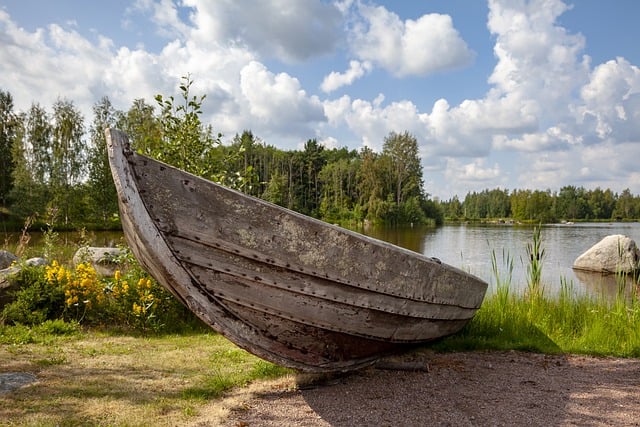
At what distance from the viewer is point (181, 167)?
7.62m

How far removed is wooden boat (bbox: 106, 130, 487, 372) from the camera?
3.11m

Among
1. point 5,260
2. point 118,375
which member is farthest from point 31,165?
point 118,375

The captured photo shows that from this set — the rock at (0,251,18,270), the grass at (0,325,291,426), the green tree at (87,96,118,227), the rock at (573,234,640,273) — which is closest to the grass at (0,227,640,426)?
the grass at (0,325,291,426)

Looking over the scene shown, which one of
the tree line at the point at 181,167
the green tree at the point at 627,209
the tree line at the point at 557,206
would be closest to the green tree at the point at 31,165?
the tree line at the point at 181,167

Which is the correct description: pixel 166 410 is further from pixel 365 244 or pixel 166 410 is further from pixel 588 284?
pixel 588 284

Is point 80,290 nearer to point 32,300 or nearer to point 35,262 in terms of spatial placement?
point 32,300

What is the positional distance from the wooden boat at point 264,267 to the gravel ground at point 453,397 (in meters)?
0.42

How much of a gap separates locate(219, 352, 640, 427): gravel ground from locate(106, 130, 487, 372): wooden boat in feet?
1.37

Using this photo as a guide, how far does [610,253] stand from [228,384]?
56.2 ft

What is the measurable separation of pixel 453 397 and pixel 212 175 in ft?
17.0

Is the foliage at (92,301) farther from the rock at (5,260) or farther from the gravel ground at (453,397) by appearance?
the gravel ground at (453,397)

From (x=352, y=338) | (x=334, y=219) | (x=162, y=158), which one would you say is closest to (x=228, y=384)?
(x=352, y=338)

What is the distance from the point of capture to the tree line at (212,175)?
7.97m

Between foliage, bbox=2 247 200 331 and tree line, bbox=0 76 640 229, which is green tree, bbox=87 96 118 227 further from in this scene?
foliage, bbox=2 247 200 331
